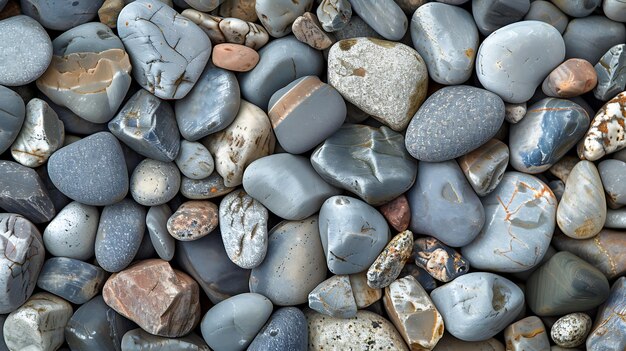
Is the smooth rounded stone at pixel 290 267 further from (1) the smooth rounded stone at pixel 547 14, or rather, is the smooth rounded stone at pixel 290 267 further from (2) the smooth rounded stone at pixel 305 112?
(1) the smooth rounded stone at pixel 547 14

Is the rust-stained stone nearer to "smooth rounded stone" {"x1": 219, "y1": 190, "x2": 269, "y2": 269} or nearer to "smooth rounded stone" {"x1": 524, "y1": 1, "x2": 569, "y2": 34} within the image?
"smooth rounded stone" {"x1": 219, "y1": 190, "x2": 269, "y2": 269}

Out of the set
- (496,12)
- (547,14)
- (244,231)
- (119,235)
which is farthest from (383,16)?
(119,235)

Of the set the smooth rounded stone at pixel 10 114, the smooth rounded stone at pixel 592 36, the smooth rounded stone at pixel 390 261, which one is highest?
the smooth rounded stone at pixel 592 36

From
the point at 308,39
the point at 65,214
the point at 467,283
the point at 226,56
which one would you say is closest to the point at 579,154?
the point at 467,283

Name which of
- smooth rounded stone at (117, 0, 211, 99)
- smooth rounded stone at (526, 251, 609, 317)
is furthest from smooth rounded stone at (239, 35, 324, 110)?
smooth rounded stone at (526, 251, 609, 317)

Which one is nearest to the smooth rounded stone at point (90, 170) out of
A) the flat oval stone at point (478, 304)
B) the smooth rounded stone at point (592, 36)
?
the flat oval stone at point (478, 304)

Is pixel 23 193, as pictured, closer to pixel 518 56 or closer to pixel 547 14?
pixel 518 56
